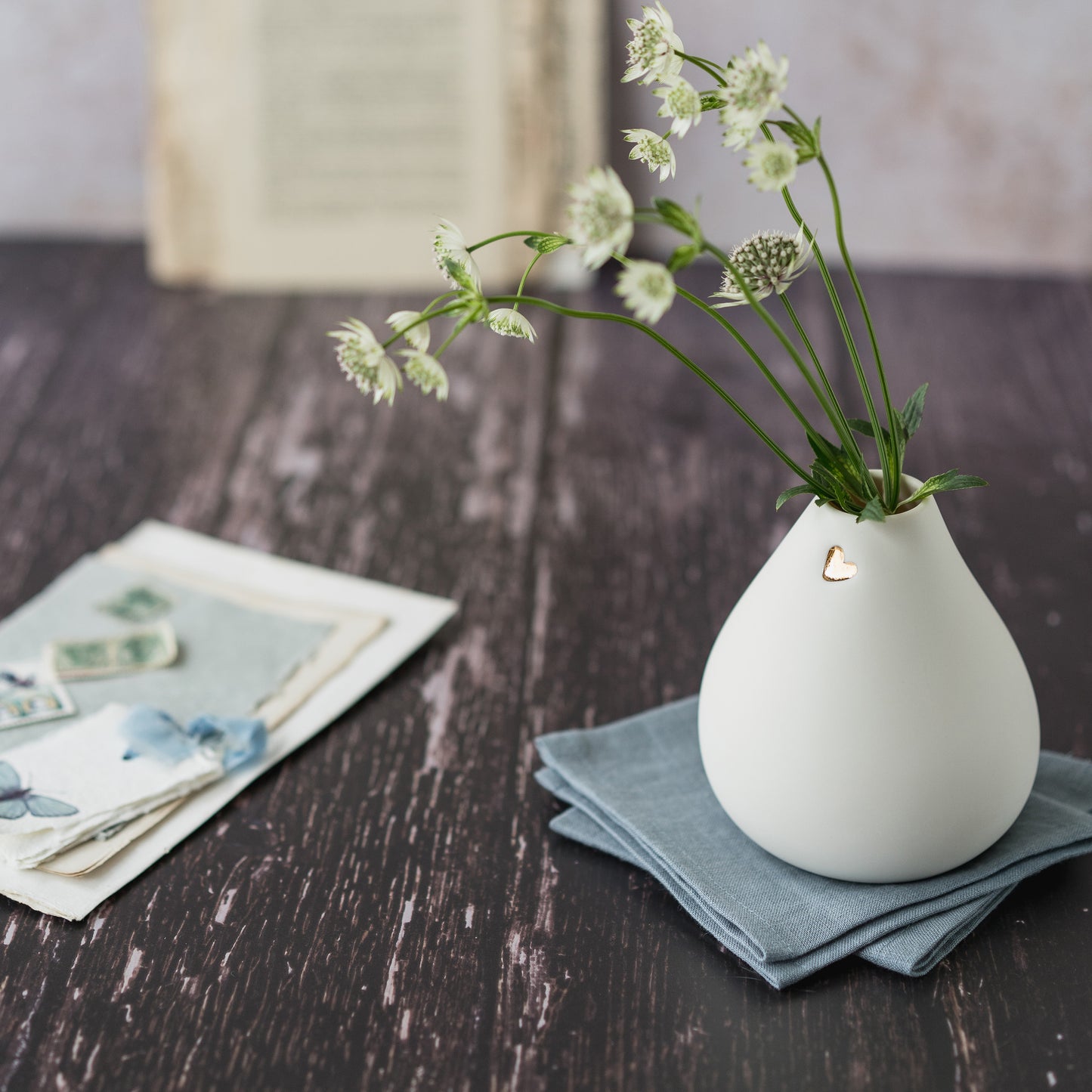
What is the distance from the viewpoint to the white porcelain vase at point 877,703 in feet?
2.04

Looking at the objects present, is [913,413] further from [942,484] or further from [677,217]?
[677,217]

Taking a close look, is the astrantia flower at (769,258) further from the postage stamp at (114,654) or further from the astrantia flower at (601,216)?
the postage stamp at (114,654)

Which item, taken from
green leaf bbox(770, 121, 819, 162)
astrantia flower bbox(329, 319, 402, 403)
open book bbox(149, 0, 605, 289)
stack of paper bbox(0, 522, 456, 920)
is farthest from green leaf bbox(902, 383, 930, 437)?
open book bbox(149, 0, 605, 289)

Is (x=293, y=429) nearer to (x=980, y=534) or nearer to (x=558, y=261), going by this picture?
(x=558, y=261)

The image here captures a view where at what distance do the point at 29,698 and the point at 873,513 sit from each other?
0.55 m

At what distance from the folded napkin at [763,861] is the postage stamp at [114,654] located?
0.29 m

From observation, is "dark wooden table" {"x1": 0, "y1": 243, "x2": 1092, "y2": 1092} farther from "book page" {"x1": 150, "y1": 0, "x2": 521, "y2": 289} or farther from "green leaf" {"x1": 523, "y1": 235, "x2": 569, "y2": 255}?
"green leaf" {"x1": 523, "y1": 235, "x2": 569, "y2": 255}

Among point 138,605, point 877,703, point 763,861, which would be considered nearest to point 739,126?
point 877,703

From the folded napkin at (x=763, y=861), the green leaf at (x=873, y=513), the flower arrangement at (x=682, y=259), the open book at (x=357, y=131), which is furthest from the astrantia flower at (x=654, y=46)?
the open book at (x=357, y=131)

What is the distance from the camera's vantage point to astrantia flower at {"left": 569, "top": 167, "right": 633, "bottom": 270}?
490mm

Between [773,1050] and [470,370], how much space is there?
0.95 m

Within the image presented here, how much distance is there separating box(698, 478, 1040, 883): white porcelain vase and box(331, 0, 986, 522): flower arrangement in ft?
0.08

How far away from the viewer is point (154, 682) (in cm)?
89

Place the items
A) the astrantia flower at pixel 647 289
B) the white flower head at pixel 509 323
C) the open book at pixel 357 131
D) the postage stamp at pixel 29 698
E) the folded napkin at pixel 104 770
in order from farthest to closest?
the open book at pixel 357 131, the postage stamp at pixel 29 698, the folded napkin at pixel 104 770, the white flower head at pixel 509 323, the astrantia flower at pixel 647 289
